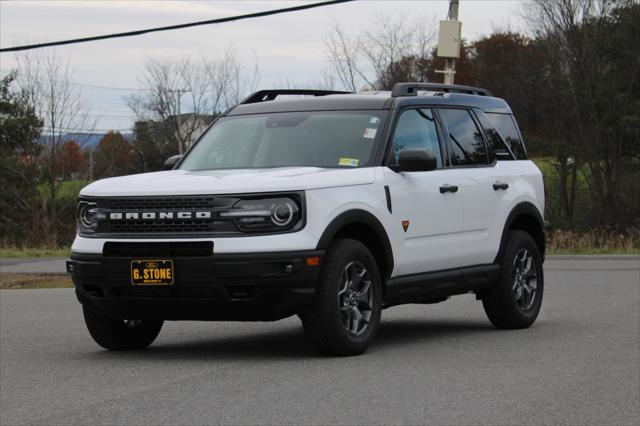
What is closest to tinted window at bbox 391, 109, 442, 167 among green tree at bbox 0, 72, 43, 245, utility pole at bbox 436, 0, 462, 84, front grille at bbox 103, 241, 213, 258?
front grille at bbox 103, 241, 213, 258

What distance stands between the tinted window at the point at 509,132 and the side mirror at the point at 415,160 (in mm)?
2097

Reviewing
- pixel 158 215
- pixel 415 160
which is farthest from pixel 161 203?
pixel 415 160

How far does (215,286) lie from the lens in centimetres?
895

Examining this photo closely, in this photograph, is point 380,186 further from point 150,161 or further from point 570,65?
point 150,161

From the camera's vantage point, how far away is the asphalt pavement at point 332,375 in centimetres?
718

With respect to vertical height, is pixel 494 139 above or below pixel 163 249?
above

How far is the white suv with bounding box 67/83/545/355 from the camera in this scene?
29.6 feet

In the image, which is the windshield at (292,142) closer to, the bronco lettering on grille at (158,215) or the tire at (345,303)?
the tire at (345,303)

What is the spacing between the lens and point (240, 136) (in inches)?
424

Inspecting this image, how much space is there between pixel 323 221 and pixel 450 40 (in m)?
19.6

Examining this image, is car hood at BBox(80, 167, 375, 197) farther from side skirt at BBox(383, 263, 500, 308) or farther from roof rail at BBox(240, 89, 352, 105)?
roof rail at BBox(240, 89, 352, 105)


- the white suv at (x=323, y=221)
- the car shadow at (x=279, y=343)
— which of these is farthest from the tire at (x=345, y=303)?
the car shadow at (x=279, y=343)

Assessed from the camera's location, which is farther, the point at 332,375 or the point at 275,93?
the point at 275,93

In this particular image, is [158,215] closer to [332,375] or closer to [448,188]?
[332,375]
